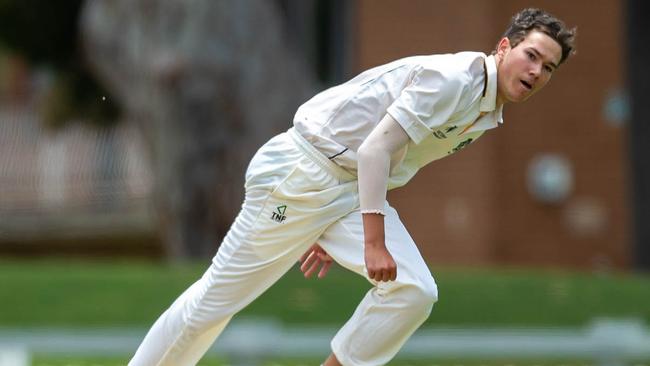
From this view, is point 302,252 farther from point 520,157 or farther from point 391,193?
point 520,157

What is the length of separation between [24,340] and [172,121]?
9093 millimetres

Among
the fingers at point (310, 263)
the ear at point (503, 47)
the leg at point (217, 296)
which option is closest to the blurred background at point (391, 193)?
the fingers at point (310, 263)

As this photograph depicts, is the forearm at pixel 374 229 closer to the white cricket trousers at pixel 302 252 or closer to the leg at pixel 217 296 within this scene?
the white cricket trousers at pixel 302 252

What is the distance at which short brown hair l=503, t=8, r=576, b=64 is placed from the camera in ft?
17.2

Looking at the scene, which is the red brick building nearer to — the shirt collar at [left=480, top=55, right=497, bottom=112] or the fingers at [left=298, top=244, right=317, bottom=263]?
the fingers at [left=298, top=244, right=317, bottom=263]

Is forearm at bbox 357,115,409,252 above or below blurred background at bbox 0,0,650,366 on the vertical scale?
above

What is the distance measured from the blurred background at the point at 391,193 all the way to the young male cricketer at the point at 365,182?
5567 mm

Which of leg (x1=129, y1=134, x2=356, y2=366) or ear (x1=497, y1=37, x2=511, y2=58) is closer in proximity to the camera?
ear (x1=497, y1=37, x2=511, y2=58)

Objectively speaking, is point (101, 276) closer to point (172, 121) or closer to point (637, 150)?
point (172, 121)

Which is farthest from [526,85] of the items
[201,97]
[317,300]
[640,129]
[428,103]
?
[640,129]

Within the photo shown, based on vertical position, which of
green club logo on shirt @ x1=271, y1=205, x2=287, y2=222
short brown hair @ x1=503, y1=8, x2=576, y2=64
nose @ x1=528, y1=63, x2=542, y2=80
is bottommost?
green club logo on shirt @ x1=271, y1=205, x2=287, y2=222

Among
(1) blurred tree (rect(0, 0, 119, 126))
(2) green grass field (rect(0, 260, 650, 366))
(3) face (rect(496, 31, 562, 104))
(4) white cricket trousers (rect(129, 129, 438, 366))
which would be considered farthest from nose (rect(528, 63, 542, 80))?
(1) blurred tree (rect(0, 0, 119, 126))

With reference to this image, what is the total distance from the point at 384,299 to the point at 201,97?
9.68 metres

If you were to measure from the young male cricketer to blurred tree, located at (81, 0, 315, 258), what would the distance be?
9.32 metres
